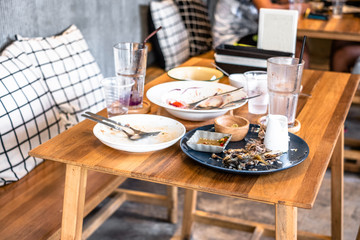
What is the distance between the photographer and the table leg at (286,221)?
1009 mm

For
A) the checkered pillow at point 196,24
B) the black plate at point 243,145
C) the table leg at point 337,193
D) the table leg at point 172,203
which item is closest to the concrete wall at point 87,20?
the checkered pillow at point 196,24

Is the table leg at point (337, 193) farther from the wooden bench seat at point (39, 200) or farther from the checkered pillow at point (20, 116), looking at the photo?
the checkered pillow at point (20, 116)

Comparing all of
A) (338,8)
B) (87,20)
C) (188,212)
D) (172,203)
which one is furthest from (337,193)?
(338,8)

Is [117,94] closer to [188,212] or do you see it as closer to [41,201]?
[41,201]

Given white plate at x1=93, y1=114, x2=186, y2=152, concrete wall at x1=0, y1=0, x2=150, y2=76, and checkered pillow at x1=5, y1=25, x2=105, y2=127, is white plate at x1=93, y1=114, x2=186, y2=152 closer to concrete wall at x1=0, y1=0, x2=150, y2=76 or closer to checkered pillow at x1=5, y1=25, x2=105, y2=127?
checkered pillow at x1=5, y1=25, x2=105, y2=127

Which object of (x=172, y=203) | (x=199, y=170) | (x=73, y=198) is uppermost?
(x=199, y=170)

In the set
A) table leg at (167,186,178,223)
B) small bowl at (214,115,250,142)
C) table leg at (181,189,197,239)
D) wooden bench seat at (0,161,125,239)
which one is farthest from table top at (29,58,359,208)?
table leg at (167,186,178,223)

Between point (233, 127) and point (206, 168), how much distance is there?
0.20m

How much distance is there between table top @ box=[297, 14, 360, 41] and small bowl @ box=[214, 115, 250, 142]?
1.68m

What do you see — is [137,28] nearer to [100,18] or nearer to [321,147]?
[100,18]

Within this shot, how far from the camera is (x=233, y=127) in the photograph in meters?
1.25

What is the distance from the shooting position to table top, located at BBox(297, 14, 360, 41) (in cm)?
273

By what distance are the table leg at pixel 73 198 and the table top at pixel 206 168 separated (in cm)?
5

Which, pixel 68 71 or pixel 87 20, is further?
pixel 87 20
